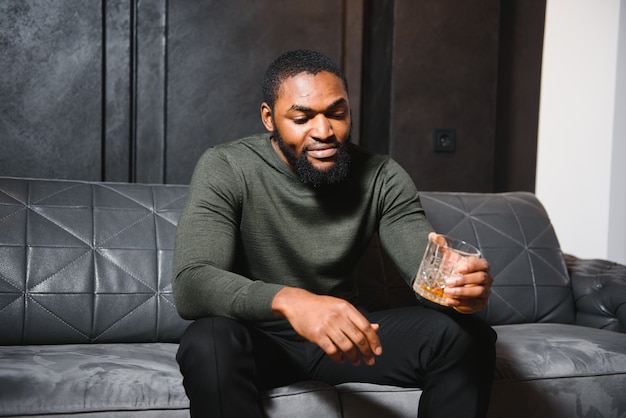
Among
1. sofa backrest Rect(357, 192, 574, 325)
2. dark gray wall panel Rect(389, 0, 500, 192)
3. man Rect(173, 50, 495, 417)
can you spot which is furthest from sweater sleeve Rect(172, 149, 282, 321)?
dark gray wall panel Rect(389, 0, 500, 192)

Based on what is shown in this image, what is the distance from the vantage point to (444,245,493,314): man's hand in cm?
124

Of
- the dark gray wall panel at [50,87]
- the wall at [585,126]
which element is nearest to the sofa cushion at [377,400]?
the dark gray wall panel at [50,87]

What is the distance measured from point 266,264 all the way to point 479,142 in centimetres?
156

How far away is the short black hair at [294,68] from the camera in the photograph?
1.64 meters

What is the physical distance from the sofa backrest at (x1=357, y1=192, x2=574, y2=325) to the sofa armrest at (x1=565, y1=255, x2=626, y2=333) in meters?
0.04

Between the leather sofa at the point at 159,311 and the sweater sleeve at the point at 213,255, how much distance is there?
0.25 m

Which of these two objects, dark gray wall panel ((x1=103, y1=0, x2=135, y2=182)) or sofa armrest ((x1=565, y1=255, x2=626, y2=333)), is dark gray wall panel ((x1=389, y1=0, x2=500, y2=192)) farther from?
dark gray wall panel ((x1=103, y1=0, x2=135, y2=182))

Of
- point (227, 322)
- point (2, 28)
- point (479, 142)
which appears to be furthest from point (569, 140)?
point (2, 28)

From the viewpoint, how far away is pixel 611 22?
3008 mm

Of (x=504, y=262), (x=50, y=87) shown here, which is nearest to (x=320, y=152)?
(x=504, y=262)

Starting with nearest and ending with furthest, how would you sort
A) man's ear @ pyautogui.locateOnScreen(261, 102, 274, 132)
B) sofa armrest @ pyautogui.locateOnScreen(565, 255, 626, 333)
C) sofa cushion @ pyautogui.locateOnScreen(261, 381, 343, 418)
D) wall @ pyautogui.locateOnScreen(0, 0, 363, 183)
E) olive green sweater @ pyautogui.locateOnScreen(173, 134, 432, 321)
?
sofa cushion @ pyautogui.locateOnScreen(261, 381, 343, 418)
olive green sweater @ pyautogui.locateOnScreen(173, 134, 432, 321)
man's ear @ pyautogui.locateOnScreen(261, 102, 274, 132)
sofa armrest @ pyautogui.locateOnScreen(565, 255, 626, 333)
wall @ pyautogui.locateOnScreen(0, 0, 363, 183)

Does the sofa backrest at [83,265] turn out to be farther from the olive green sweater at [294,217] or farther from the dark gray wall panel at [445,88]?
the dark gray wall panel at [445,88]

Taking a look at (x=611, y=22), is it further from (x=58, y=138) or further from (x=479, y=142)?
(x=58, y=138)

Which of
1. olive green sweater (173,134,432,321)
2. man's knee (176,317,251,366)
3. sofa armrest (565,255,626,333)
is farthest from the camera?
sofa armrest (565,255,626,333)
